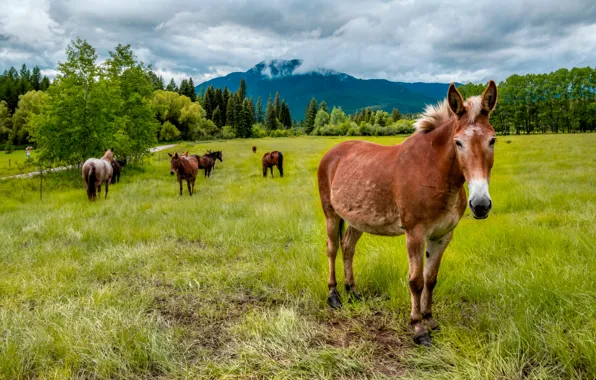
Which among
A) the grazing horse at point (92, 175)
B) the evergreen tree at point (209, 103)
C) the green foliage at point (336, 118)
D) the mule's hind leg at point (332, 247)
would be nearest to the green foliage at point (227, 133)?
the evergreen tree at point (209, 103)

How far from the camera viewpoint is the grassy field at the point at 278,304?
9.27 ft

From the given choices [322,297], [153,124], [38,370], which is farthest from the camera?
[153,124]

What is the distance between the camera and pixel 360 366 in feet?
9.48

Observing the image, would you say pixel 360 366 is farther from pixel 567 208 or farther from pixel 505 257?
pixel 567 208

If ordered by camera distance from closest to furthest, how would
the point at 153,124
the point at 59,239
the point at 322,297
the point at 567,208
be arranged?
the point at 322,297
the point at 59,239
the point at 567,208
the point at 153,124

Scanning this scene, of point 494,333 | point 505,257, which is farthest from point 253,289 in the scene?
point 505,257

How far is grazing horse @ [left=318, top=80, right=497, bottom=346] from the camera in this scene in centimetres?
265

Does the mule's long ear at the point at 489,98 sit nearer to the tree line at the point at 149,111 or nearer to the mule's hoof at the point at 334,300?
the mule's hoof at the point at 334,300

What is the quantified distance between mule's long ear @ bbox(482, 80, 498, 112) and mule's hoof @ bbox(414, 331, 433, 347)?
2.21m

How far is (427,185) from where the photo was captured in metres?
3.06

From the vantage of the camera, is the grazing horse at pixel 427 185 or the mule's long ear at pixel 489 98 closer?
the grazing horse at pixel 427 185

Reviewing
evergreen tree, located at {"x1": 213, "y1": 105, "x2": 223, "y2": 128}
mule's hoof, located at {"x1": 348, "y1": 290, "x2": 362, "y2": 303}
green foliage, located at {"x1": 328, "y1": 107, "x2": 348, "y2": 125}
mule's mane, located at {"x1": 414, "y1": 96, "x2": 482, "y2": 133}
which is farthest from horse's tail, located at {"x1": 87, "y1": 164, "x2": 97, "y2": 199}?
green foliage, located at {"x1": 328, "y1": 107, "x2": 348, "y2": 125}

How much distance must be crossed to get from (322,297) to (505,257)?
2951 mm

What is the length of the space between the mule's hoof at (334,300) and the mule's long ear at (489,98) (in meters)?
2.73
